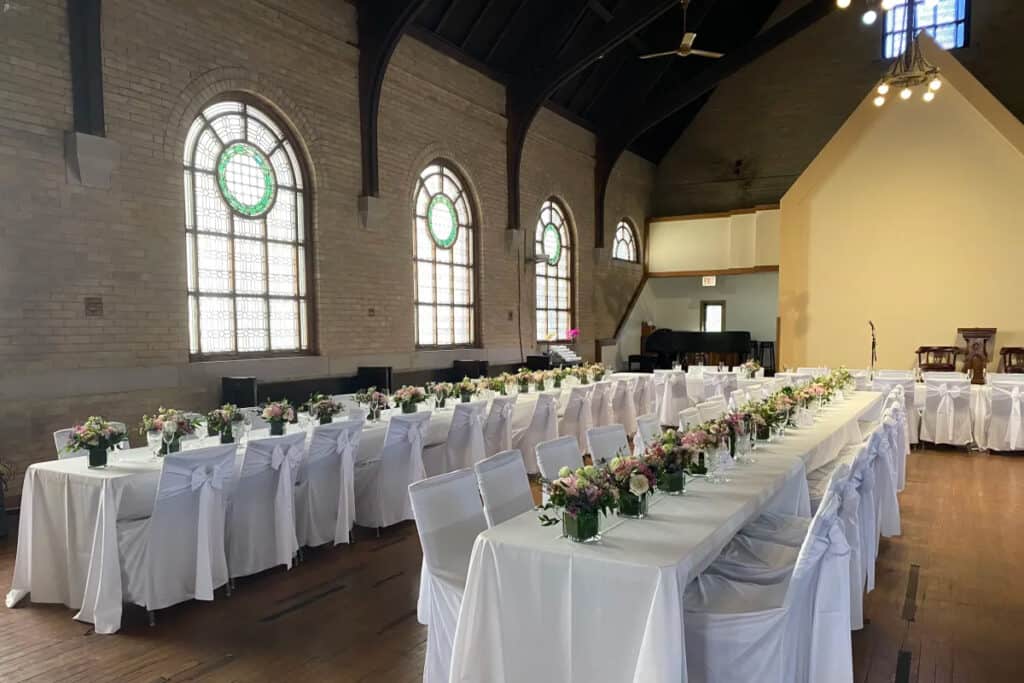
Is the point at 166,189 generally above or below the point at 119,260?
above

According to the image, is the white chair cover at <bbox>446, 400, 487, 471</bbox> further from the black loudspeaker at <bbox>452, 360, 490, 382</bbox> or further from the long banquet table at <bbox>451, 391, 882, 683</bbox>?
the black loudspeaker at <bbox>452, 360, 490, 382</bbox>

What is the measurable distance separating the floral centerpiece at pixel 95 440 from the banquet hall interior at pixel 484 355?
2 cm

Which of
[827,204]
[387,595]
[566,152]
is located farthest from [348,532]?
[827,204]

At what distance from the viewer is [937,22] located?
15641 mm

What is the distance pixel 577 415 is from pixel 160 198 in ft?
17.4

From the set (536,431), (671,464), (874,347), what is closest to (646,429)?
(671,464)

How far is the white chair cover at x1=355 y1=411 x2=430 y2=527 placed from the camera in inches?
220

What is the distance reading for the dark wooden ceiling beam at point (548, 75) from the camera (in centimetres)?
1104

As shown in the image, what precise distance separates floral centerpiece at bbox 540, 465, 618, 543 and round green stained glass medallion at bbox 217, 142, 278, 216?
676 centimetres

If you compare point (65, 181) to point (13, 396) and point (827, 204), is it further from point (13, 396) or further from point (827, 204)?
point (827, 204)

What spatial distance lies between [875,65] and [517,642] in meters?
17.7

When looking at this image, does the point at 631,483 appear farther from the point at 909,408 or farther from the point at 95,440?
the point at 909,408

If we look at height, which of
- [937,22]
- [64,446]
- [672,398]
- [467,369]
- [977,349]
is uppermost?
[937,22]

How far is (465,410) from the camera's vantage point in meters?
6.45
